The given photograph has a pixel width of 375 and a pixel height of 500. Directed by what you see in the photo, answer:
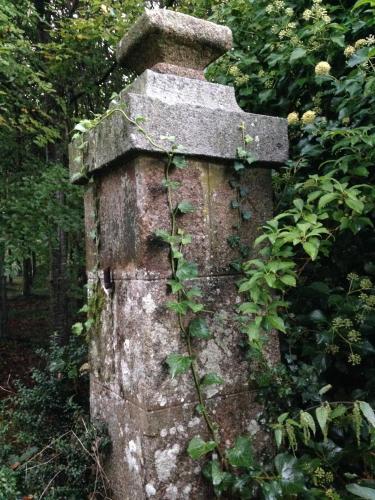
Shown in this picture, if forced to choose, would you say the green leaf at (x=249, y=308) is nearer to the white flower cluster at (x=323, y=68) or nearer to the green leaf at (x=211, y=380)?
the green leaf at (x=211, y=380)

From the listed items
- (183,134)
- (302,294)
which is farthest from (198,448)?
(183,134)

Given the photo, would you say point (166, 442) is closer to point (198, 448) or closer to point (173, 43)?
point (198, 448)

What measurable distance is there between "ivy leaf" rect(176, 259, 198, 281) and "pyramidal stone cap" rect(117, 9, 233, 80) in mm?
924

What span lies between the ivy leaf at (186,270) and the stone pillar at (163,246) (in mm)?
78

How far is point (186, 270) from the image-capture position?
1559 mm

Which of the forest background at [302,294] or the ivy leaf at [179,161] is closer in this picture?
the forest background at [302,294]

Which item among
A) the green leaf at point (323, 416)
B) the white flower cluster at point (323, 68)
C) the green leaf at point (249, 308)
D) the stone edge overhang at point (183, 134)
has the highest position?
the white flower cluster at point (323, 68)

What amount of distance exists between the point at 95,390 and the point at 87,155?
125 cm

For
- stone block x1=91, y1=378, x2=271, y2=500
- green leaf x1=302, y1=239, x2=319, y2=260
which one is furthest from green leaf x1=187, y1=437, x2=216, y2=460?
green leaf x1=302, y1=239, x2=319, y2=260

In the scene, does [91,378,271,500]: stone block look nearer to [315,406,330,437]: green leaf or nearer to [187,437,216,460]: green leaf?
[187,437,216,460]: green leaf

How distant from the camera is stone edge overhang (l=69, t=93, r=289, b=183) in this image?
154 cm

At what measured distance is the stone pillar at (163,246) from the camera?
1549 mm

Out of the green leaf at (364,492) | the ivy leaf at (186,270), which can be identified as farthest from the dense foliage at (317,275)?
the ivy leaf at (186,270)

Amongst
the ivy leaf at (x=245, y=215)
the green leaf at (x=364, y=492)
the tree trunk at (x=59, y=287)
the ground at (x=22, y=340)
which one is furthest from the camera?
the ground at (x=22, y=340)
